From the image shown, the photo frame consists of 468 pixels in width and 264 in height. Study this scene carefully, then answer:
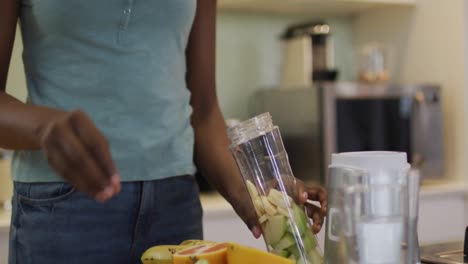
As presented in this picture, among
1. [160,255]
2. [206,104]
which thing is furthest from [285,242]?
[206,104]

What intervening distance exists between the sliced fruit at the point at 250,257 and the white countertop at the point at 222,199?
1.02 meters

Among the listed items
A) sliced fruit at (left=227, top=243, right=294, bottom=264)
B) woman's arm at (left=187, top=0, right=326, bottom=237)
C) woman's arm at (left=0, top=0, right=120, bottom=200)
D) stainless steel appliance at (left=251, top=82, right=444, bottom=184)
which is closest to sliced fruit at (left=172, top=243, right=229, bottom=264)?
sliced fruit at (left=227, top=243, right=294, bottom=264)

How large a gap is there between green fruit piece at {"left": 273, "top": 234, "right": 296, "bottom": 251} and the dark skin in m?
0.05

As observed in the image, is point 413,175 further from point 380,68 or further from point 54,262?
point 380,68

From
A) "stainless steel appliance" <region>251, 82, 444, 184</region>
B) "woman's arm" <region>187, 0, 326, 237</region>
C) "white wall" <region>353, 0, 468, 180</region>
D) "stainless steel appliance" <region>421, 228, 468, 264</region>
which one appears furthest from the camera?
"white wall" <region>353, 0, 468, 180</region>

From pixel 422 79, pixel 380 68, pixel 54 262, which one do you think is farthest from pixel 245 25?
pixel 54 262

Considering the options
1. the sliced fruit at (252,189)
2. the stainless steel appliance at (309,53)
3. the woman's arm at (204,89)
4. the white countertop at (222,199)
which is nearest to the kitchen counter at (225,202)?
the white countertop at (222,199)

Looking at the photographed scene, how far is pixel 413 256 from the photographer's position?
65 centimetres

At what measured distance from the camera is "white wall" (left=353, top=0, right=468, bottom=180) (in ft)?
7.02

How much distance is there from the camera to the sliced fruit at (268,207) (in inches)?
27.9

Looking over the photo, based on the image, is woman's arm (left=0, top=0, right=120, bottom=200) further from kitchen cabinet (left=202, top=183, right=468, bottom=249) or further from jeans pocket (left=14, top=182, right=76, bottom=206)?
kitchen cabinet (left=202, top=183, right=468, bottom=249)

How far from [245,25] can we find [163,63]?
→ 1.43 metres

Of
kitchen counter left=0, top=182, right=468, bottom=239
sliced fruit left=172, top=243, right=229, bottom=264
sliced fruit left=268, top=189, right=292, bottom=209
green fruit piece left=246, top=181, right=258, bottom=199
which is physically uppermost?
green fruit piece left=246, top=181, right=258, bottom=199

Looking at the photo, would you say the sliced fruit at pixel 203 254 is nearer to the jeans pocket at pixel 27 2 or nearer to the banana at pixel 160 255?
the banana at pixel 160 255
